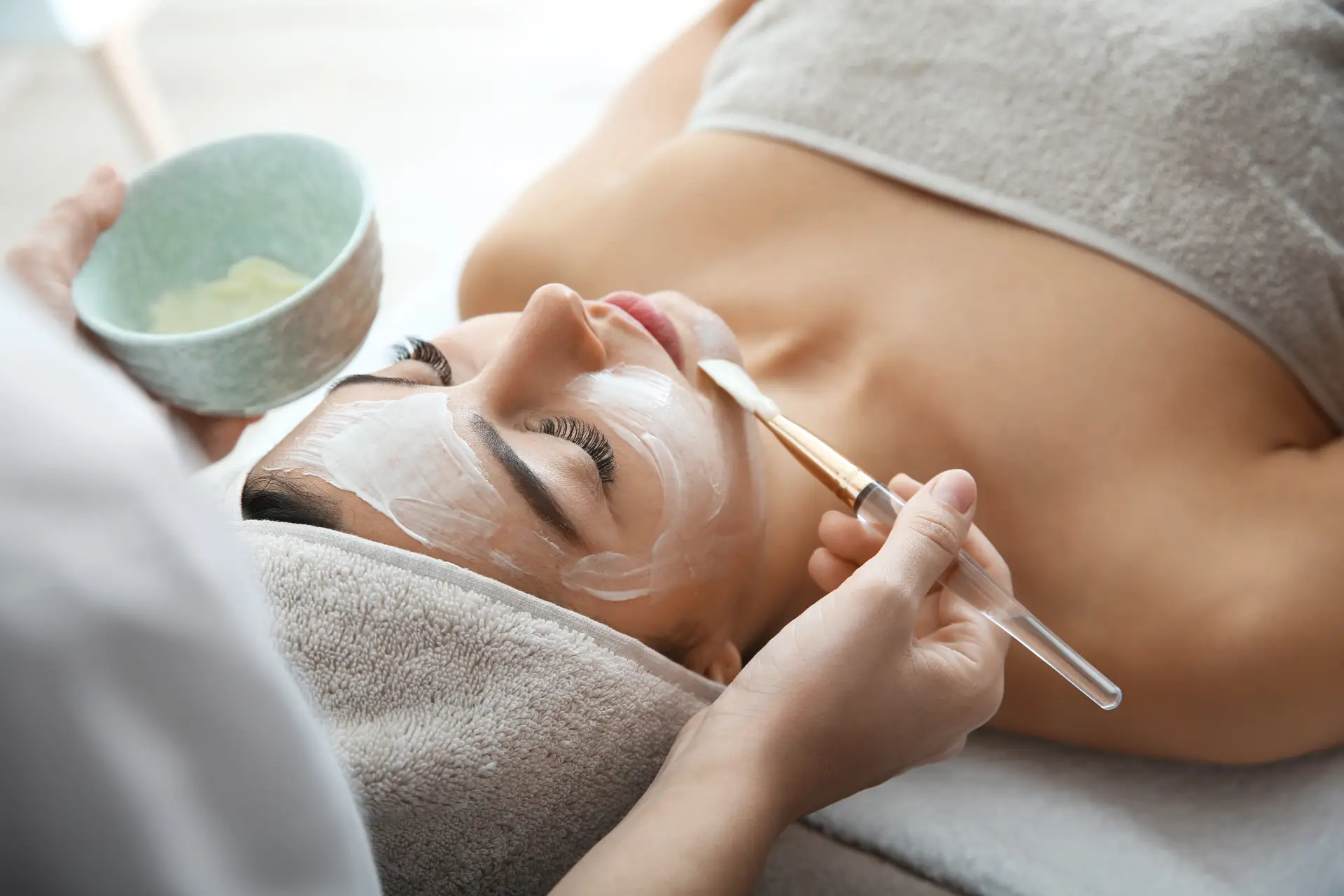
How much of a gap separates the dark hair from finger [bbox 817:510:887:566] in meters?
0.38

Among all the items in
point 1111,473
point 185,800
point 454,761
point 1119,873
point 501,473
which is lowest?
point 1119,873

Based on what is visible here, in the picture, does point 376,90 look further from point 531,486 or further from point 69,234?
point 531,486

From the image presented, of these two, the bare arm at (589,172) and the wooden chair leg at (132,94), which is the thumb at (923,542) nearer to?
the bare arm at (589,172)

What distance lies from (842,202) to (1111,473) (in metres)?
Result: 0.38

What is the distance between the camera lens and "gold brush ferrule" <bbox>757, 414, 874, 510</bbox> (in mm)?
778

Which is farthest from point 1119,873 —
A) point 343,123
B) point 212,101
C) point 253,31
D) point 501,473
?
point 253,31

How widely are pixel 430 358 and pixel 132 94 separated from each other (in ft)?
5.23

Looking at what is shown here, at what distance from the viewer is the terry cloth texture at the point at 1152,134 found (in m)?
0.95

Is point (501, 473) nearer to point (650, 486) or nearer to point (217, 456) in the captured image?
point (650, 486)

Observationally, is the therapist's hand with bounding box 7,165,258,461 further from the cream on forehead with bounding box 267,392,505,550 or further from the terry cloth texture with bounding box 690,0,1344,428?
the terry cloth texture with bounding box 690,0,1344,428

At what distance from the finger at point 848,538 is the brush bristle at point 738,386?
0.10m

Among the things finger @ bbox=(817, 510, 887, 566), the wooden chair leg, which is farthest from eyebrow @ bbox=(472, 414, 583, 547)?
the wooden chair leg

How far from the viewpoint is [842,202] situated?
1.09 m

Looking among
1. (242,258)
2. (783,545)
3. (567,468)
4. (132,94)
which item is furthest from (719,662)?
(132,94)
